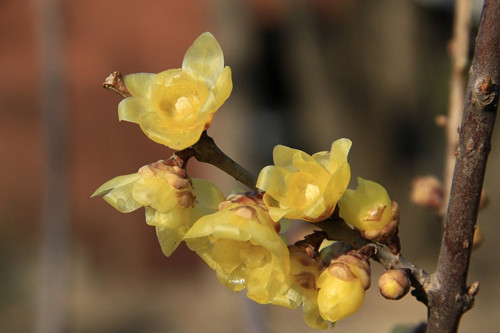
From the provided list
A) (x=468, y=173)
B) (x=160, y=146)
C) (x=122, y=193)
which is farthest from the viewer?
(x=160, y=146)

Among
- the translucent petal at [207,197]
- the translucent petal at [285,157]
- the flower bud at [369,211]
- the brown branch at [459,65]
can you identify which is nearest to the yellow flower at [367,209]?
the flower bud at [369,211]

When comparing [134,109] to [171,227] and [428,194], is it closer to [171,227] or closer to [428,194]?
[171,227]

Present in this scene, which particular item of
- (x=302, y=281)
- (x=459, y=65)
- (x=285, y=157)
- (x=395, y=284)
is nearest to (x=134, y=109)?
(x=285, y=157)

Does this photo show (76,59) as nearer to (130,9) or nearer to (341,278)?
(130,9)

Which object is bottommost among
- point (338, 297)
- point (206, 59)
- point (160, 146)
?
point (338, 297)

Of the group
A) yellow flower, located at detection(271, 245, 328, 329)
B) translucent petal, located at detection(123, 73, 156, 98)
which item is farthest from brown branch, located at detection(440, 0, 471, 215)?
translucent petal, located at detection(123, 73, 156, 98)

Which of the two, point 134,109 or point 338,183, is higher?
point 134,109
